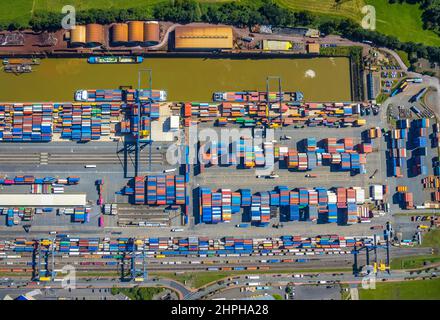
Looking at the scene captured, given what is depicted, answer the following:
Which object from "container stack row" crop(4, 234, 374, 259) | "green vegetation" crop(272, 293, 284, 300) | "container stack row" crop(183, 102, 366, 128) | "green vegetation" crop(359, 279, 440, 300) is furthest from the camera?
"container stack row" crop(183, 102, 366, 128)

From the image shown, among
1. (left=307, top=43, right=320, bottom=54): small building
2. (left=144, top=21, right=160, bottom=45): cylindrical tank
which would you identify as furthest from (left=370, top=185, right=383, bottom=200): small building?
(left=144, top=21, right=160, bottom=45): cylindrical tank

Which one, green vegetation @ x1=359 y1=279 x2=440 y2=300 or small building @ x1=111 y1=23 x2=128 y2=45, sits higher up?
small building @ x1=111 y1=23 x2=128 y2=45

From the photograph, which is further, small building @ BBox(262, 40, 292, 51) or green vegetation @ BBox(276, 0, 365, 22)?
green vegetation @ BBox(276, 0, 365, 22)

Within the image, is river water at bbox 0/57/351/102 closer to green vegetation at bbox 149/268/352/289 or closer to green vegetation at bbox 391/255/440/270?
green vegetation at bbox 391/255/440/270

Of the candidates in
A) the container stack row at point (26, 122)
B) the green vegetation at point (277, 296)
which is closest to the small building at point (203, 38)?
the container stack row at point (26, 122)

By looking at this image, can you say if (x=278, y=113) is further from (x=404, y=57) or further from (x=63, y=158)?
(x=63, y=158)

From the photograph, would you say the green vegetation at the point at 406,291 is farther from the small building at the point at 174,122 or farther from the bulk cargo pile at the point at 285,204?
the small building at the point at 174,122
